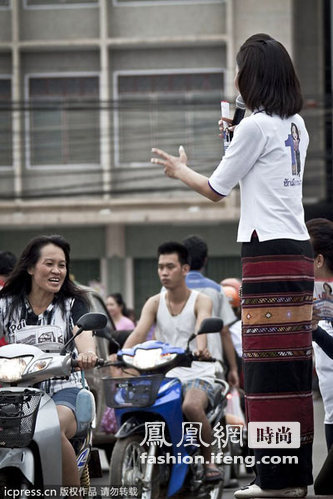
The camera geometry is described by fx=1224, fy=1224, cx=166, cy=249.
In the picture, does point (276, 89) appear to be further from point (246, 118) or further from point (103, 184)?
point (103, 184)

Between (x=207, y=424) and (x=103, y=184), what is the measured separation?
19.2 meters

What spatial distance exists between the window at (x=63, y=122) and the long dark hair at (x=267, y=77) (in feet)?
71.5

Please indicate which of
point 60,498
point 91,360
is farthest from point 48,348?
point 60,498

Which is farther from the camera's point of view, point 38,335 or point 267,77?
point 38,335

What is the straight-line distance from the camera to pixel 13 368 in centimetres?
590

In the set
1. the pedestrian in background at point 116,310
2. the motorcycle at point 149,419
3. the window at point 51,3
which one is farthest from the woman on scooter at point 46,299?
the window at point 51,3

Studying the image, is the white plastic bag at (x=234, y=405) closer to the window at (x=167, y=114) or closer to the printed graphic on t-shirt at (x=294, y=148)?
the printed graphic on t-shirt at (x=294, y=148)

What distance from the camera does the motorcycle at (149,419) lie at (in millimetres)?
7371

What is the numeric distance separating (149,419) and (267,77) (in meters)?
2.98

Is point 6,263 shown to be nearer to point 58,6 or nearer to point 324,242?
point 324,242

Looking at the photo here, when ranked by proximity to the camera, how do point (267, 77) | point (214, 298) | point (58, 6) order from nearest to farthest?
1. point (267, 77)
2. point (214, 298)
3. point (58, 6)

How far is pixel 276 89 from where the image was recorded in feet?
17.7

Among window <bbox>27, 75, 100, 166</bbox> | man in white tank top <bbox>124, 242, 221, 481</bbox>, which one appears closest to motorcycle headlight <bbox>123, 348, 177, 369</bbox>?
man in white tank top <bbox>124, 242, 221, 481</bbox>

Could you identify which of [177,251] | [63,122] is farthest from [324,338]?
[63,122]
